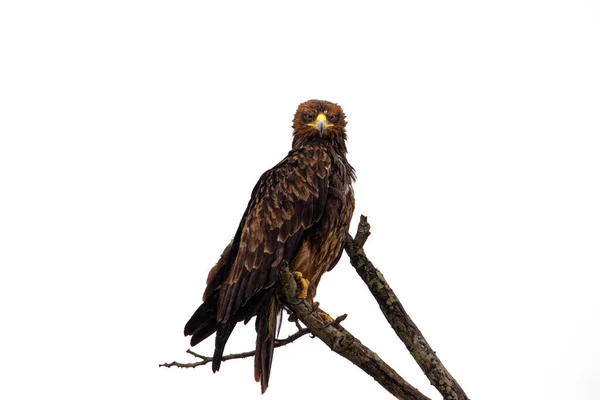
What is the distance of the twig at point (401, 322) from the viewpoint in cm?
574

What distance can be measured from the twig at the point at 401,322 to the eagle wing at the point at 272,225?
27.1 inches

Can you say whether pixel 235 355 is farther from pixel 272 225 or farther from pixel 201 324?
pixel 272 225

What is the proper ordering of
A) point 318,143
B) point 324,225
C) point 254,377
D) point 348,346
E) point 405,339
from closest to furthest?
point 348,346 → point 405,339 → point 254,377 → point 324,225 → point 318,143

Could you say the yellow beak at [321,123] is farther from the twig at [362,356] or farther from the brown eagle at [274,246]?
the twig at [362,356]

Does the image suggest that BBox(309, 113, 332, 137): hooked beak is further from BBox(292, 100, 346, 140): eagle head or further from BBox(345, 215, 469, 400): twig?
BBox(345, 215, 469, 400): twig

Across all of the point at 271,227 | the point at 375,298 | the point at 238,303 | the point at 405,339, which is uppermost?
the point at 271,227

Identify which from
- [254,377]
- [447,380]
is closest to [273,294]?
[254,377]

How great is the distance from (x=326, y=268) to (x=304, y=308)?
1.61 metres

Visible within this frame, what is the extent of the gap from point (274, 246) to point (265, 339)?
0.86 meters

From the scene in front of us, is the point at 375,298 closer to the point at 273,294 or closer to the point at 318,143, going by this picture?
the point at 273,294

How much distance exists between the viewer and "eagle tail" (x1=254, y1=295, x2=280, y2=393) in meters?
6.54

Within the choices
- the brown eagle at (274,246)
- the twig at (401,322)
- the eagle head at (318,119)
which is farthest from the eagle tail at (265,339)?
the eagle head at (318,119)

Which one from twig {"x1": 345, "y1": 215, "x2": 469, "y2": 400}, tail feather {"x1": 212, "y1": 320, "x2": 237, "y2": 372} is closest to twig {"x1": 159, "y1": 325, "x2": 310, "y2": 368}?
tail feather {"x1": 212, "y1": 320, "x2": 237, "y2": 372}

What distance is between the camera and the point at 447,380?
226 inches
